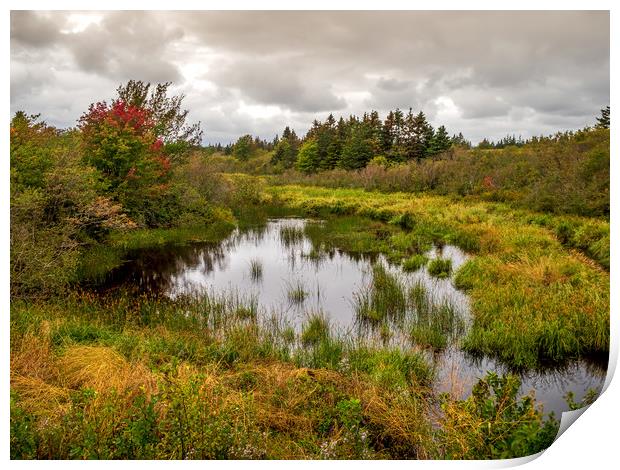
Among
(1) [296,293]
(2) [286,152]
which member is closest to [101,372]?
(1) [296,293]

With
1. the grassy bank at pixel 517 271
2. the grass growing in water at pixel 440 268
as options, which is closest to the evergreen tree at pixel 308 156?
the grassy bank at pixel 517 271

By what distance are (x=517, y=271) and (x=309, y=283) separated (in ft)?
16.1

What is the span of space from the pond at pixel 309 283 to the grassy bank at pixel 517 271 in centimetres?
37

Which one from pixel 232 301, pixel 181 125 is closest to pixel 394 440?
pixel 232 301

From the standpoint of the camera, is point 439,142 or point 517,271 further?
point 439,142

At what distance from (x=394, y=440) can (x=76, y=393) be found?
3338 millimetres

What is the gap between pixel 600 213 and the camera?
11164mm

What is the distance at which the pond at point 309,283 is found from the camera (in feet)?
20.9

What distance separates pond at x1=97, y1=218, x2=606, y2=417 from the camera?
251 inches

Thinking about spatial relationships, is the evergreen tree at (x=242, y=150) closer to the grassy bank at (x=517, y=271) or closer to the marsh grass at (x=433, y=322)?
the grassy bank at (x=517, y=271)

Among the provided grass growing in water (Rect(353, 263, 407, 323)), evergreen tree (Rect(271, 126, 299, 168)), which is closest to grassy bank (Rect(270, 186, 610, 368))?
grass growing in water (Rect(353, 263, 407, 323))

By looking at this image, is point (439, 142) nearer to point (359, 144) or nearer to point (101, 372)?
point (359, 144)

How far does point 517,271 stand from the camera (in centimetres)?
1024

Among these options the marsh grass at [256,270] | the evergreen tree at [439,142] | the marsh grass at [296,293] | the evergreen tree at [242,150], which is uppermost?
the evergreen tree at [439,142]
